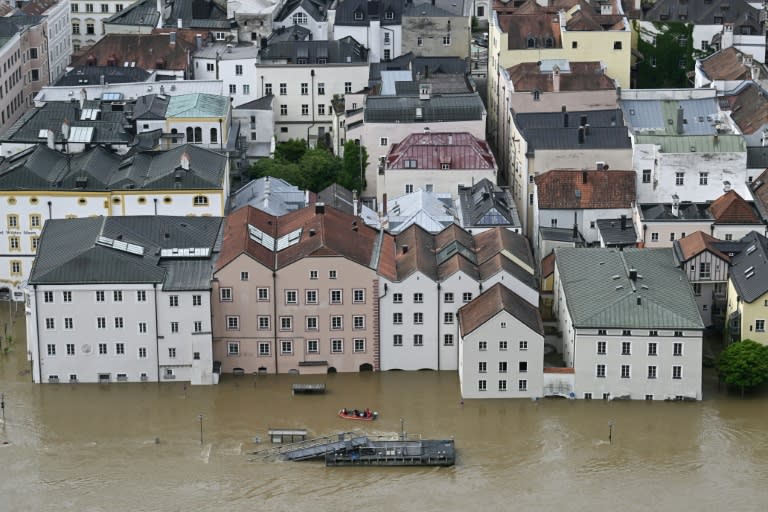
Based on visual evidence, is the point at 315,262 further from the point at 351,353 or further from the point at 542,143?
the point at 542,143

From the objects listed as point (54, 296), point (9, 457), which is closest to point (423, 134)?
point (54, 296)

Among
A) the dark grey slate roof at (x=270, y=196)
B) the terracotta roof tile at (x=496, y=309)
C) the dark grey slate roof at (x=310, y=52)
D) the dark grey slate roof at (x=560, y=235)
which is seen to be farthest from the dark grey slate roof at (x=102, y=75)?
the terracotta roof tile at (x=496, y=309)

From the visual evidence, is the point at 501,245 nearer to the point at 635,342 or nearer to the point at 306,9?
the point at 635,342

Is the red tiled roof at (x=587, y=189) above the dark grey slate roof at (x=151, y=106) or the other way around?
the other way around

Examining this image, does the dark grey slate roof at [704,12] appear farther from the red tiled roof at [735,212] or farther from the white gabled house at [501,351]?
the white gabled house at [501,351]

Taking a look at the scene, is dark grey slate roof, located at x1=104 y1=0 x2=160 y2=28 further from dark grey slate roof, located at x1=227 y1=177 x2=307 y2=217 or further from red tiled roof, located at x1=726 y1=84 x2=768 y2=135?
red tiled roof, located at x1=726 y1=84 x2=768 y2=135

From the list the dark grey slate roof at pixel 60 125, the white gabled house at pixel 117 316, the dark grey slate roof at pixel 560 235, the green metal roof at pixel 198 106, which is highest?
the green metal roof at pixel 198 106

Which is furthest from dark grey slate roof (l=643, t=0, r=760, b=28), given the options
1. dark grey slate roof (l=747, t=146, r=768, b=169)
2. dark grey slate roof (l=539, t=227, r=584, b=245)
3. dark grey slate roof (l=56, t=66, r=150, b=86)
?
dark grey slate roof (l=56, t=66, r=150, b=86)
